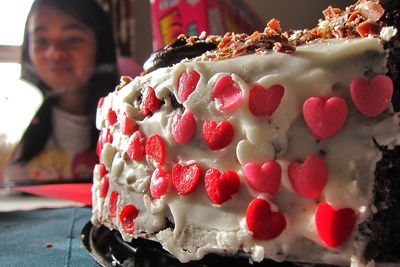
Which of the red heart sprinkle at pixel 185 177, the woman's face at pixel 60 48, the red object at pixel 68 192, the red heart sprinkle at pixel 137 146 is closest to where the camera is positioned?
the red heart sprinkle at pixel 185 177

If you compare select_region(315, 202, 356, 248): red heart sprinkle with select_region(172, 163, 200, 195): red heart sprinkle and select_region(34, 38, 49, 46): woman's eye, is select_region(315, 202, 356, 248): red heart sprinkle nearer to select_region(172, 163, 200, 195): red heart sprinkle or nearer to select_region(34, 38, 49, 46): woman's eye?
select_region(172, 163, 200, 195): red heart sprinkle

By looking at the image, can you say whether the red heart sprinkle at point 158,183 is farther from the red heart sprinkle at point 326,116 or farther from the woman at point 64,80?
the woman at point 64,80

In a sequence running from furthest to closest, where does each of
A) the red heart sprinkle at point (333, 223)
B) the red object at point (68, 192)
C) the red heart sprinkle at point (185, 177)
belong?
the red object at point (68, 192)
the red heart sprinkle at point (185, 177)
the red heart sprinkle at point (333, 223)

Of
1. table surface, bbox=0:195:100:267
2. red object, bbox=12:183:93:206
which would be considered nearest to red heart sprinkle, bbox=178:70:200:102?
table surface, bbox=0:195:100:267

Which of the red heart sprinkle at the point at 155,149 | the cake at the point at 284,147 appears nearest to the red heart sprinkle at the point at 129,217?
the cake at the point at 284,147

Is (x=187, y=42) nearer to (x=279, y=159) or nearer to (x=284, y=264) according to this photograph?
(x=279, y=159)

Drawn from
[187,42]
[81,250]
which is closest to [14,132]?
[81,250]
